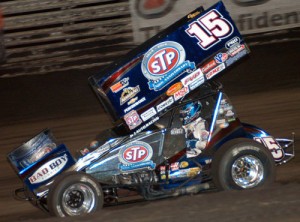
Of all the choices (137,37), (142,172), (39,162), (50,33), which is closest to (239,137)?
(142,172)

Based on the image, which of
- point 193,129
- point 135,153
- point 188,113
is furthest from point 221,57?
point 135,153

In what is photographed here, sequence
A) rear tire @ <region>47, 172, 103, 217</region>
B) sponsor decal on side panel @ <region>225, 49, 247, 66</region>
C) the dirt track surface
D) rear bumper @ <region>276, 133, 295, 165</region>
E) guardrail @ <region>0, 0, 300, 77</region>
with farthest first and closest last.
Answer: guardrail @ <region>0, 0, 300, 77</region>
rear bumper @ <region>276, 133, 295, 165</region>
sponsor decal on side panel @ <region>225, 49, 247, 66</region>
rear tire @ <region>47, 172, 103, 217</region>
the dirt track surface

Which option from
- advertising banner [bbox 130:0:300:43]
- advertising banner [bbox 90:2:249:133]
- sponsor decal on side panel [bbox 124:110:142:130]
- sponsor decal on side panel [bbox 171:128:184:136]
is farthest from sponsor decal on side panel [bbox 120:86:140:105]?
advertising banner [bbox 130:0:300:43]

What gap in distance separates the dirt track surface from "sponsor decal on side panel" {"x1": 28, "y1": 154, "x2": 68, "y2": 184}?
0.44m

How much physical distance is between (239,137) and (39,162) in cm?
225

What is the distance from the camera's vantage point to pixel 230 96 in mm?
13758

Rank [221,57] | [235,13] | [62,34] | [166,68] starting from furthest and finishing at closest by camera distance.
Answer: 1. [62,34]
2. [235,13]
3. [221,57]
4. [166,68]

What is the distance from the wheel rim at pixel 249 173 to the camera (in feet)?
25.3

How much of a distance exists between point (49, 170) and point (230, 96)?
6.70m

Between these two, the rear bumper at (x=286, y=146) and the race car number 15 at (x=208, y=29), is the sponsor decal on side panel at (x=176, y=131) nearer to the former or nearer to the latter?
the race car number 15 at (x=208, y=29)

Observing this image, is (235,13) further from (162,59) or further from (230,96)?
(162,59)

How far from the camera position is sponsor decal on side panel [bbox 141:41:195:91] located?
7641 millimetres

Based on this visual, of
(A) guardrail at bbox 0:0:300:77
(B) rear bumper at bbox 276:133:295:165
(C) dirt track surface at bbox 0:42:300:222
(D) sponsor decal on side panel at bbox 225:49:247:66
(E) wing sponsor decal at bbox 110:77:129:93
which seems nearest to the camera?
(C) dirt track surface at bbox 0:42:300:222

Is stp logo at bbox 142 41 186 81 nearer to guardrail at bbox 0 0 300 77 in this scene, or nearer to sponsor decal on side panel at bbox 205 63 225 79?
sponsor decal on side panel at bbox 205 63 225 79
